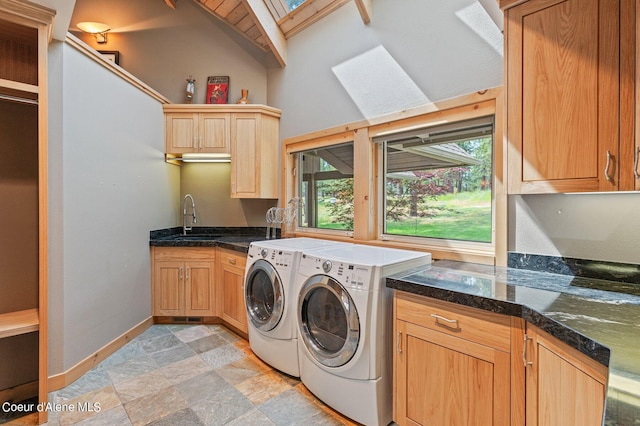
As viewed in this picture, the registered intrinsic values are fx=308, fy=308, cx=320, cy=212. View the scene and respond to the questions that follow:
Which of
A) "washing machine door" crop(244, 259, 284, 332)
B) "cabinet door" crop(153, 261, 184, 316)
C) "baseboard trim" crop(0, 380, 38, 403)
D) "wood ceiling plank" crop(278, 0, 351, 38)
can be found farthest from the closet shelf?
"wood ceiling plank" crop(278, 0, 351, 38)

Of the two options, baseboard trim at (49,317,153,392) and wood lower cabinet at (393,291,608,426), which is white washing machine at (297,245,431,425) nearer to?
wood lower cabinet at (393,291,608,426)

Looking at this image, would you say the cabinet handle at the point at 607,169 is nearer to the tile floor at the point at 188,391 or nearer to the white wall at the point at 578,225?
the white wall at the point at 578,225

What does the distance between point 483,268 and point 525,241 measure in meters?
0.29

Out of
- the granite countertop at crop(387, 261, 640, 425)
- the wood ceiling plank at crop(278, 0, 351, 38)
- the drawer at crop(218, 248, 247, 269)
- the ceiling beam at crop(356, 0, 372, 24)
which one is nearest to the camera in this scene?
the granite countertop at crop(387, 261, 640, 425)

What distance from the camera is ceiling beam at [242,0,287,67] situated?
9.78 feet

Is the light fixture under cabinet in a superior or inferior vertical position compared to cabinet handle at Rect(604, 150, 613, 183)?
superior

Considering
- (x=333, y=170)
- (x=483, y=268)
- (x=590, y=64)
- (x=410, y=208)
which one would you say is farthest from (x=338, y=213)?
(x=590, y=64)

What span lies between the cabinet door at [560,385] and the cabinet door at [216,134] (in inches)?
122

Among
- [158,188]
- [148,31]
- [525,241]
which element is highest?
[148,31]

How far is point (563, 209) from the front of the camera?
5.66 ft

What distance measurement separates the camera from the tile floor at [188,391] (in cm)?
183

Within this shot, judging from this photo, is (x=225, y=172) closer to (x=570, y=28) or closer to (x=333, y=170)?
(x=333, y=170)

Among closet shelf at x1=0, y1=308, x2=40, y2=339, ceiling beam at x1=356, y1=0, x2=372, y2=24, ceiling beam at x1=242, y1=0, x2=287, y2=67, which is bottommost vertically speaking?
closet shelf at x1=0, y1=308, x2=40, y2=339

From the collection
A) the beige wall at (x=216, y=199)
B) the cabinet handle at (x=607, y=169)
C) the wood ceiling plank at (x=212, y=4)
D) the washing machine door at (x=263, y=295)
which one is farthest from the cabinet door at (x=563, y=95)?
the wood ceiling plank at (x=212, y=4)
